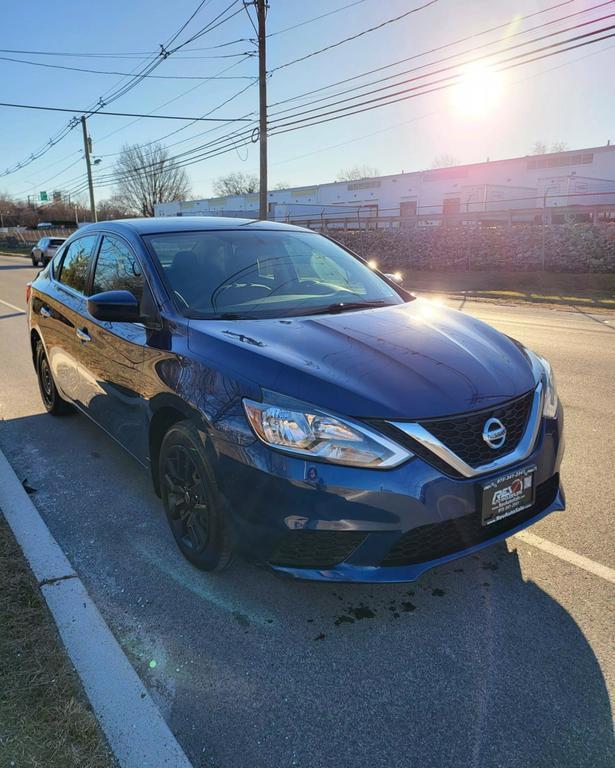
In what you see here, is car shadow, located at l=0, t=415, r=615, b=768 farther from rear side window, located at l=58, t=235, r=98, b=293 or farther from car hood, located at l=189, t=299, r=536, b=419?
rear side window, located at l=58, t=235, r=98, b=293

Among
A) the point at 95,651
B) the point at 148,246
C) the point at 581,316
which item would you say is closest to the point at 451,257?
the point at 581,316

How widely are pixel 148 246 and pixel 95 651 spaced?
88.4 inches

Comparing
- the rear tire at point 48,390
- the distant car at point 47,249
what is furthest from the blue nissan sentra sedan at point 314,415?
the distant car at point 47,249

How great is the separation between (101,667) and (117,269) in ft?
8.10

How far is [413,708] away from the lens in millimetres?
2029

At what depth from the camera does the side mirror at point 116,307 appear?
3.03 m

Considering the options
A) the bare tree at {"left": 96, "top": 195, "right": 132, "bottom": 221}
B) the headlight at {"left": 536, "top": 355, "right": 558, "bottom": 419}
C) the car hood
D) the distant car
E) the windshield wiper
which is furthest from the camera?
the bare tree at {"left": 96, "top": 195, "right": 132, "bottom": 221}

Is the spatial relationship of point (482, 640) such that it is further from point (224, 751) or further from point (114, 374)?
point (114, 374)

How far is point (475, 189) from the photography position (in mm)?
40562

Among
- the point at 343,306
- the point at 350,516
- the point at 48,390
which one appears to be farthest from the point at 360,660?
the point at 48,390

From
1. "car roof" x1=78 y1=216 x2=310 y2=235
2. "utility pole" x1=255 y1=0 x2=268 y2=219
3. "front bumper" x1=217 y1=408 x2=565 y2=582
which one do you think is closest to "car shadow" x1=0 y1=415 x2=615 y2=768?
"front bumper" x1=217 y1=408 x2=565 y2=582

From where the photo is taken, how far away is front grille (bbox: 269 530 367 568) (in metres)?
2.15

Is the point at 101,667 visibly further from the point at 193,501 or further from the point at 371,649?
the point at 371,649

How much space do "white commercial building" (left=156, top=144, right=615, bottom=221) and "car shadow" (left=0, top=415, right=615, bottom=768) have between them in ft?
93.5
